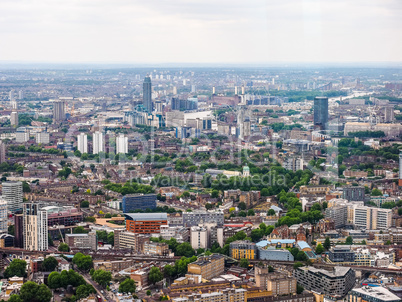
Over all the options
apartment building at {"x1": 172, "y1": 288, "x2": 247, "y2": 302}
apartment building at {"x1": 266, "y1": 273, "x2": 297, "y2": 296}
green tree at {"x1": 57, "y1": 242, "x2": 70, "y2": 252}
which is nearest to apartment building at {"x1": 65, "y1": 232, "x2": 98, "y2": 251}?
green tree at {"x1": 57, "y1": 242, "x2": 70, "y2": 252}

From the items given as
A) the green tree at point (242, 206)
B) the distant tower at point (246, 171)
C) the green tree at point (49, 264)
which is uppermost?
the green tree at point (49, 264)

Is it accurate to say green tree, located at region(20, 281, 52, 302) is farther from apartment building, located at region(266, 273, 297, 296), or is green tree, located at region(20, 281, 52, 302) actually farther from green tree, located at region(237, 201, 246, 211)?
green tree, located at region(237, 201, 246, 211)

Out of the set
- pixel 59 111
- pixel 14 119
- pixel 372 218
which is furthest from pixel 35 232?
pixel 59 111

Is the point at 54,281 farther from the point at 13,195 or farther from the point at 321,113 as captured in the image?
the point at 321,113

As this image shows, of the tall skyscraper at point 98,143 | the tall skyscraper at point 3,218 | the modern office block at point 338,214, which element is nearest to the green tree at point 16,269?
the tall skyscraper at point 3,218

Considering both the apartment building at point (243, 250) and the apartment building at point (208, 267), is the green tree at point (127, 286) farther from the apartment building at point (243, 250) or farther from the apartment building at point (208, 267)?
the apartment building at point (243, 250)

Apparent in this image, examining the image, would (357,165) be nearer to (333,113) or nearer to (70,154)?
(70,154)

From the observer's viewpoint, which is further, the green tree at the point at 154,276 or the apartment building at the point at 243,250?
the apartment building at the point at 243,250
